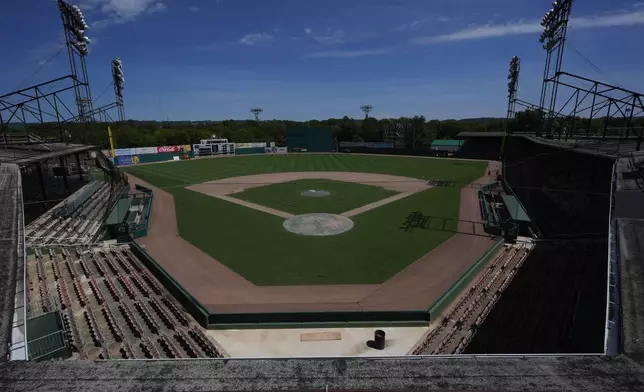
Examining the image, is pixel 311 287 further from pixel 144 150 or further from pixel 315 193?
pixel 144 150

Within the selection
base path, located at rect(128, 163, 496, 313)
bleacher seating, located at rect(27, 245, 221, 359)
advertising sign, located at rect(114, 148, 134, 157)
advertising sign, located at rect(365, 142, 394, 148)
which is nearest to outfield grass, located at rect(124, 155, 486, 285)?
base path, located at rect(128, 163, 496, 313)

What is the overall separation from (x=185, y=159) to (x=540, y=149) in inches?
2419

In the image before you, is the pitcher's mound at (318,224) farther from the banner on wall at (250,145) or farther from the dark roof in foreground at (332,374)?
the banner on wall at (250,145)

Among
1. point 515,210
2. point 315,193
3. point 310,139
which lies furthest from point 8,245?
point 310,139

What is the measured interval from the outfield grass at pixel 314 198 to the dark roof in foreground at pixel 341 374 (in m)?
23.3

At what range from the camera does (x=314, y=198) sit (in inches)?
1277

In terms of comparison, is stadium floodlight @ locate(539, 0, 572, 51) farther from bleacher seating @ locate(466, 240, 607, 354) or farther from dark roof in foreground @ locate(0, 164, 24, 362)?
dark roof in foreground @ locate(0, 164, 24, 362)

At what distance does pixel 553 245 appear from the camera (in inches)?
728

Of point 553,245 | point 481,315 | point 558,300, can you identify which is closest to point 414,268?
point 481,315

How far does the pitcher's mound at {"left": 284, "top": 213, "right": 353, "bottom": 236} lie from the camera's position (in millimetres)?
22578

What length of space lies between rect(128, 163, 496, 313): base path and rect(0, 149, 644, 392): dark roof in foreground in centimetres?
969

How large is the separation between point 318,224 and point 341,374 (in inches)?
798

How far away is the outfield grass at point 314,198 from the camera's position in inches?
1145

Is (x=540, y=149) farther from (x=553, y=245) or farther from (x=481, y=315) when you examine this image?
(x=481, y=315)
